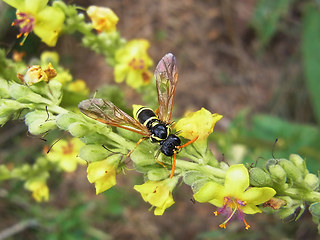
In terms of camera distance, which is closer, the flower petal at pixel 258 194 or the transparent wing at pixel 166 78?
the flower petal at pixel 258 194

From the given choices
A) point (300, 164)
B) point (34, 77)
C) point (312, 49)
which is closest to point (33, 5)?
point (34, 77)

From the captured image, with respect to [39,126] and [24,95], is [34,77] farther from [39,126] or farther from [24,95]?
[39,126]

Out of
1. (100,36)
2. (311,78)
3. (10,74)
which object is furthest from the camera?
(311,78)

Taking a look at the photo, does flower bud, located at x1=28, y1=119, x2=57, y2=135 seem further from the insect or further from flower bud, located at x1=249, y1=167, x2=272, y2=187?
flower bud, located at x1=249, y1=167, x2=272, y2=187

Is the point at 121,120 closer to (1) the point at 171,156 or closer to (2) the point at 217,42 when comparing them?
(1) the point at 171,156

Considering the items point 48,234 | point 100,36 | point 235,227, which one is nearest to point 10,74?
point 100,36

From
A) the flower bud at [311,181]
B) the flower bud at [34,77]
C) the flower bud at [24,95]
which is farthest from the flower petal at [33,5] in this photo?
the flower bud at [311,181]

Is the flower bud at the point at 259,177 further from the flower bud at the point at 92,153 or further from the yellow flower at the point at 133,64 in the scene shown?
the yellow flower at the point at 133,64
